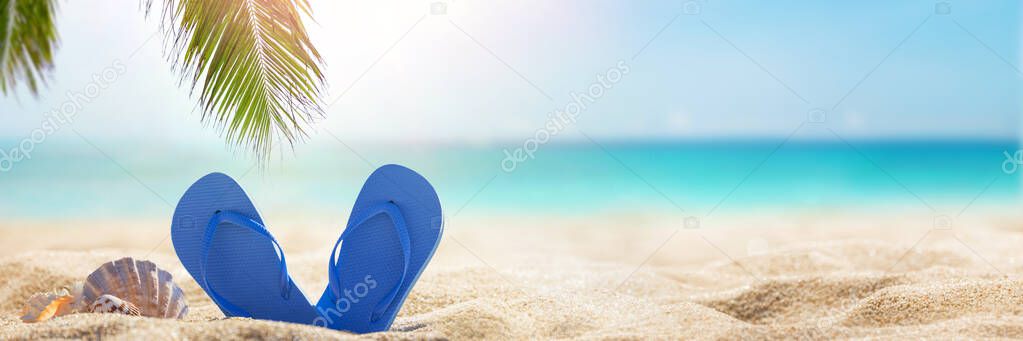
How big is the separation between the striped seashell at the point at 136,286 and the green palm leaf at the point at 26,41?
1038 mm

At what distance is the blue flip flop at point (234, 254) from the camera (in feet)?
8.44

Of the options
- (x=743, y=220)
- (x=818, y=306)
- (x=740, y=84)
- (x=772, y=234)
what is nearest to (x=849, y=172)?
(x=740, y=84)

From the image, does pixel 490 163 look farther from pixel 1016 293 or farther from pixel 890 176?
pixel 1016 293

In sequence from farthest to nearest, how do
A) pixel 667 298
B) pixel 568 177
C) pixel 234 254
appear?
pixel 568 177 → pixel 667 298 → pixel 234 254

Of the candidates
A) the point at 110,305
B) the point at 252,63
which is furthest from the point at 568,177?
the point at 110,305

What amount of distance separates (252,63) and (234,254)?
686 mm

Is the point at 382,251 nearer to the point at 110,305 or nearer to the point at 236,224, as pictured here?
the point at 236,224

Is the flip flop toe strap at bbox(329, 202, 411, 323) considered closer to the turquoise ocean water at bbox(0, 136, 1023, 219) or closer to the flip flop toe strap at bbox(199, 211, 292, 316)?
the flip flop toe strap at bbox(199, 211, 292, 316)

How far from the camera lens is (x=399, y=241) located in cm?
256

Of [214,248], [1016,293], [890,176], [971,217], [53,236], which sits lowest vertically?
[53,236]

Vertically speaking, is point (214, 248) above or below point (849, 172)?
below

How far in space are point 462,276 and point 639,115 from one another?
15.5 metres

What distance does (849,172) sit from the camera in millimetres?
16500

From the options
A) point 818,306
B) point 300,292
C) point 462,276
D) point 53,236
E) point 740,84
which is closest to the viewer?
point 300,292
